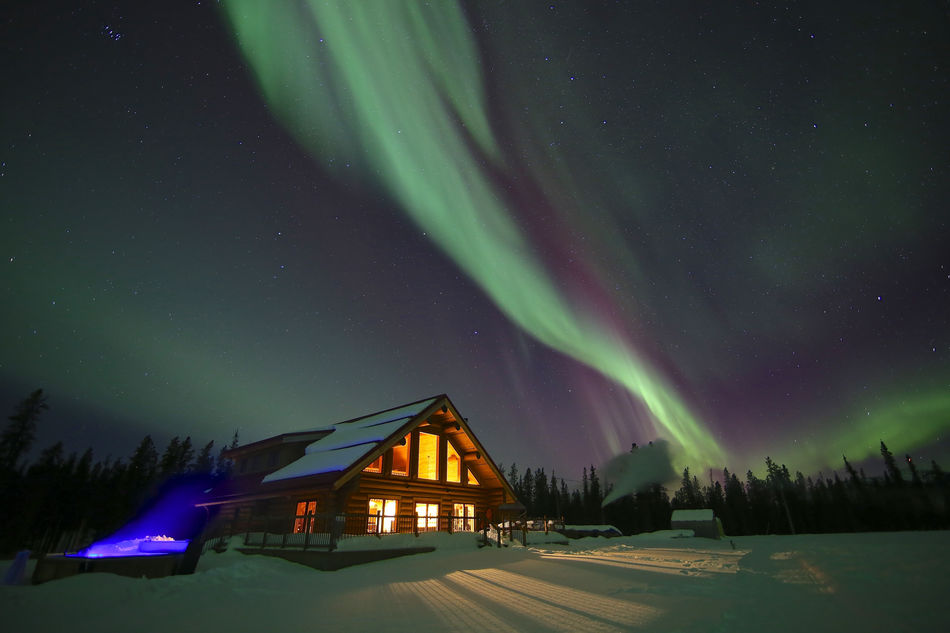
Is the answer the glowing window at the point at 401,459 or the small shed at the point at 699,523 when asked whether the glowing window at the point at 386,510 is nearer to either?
the glowing window at the point at 401,459

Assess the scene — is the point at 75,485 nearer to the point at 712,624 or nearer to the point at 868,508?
the point at 712,624

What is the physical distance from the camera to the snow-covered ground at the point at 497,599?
23.9 ft

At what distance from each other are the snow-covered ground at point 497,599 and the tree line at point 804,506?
220 ft

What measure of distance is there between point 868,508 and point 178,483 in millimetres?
112544

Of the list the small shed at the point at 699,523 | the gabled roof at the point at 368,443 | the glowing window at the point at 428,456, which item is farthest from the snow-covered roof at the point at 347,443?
the small shed at the point at 699,523

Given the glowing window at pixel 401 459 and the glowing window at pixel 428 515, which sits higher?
the glowing window at pixel 401 459

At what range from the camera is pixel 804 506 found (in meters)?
76.6

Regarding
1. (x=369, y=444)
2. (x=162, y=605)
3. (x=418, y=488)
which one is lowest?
(x=162, y=605)

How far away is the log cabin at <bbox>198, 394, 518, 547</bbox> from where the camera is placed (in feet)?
65.7

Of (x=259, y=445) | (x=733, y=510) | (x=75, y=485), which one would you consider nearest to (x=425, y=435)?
(x=259, y=445)

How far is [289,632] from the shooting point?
24.0 feet

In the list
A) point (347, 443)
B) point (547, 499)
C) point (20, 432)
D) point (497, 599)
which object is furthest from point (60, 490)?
point (547, 499)

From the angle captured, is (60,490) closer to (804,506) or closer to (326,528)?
(326,528)

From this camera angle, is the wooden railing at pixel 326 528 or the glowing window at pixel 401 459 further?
the glowing window at pixel 401 459
